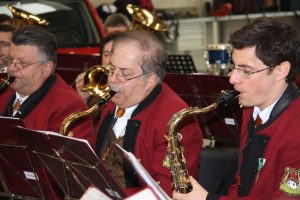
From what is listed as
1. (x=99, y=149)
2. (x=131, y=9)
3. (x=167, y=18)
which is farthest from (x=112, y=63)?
(x=167, y=18)

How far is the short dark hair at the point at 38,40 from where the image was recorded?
3.93 metres

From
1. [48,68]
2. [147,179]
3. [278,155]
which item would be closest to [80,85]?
[48,68]

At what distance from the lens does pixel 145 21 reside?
551cm

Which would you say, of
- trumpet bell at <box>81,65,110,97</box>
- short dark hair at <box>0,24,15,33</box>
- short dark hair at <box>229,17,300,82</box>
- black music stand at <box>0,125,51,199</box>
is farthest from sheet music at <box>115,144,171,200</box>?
short dark hair at <box>0,24,15,33</box>

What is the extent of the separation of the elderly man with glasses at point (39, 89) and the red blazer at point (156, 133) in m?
0.46

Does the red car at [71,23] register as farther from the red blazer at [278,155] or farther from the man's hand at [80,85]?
the red blazer at [278,155]

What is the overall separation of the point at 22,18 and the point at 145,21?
99 cm

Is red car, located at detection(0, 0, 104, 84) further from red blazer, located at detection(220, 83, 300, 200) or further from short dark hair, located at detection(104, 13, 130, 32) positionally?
red blazer, located at detection(220, 83, 300, 200)

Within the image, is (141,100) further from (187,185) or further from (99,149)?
(187,185)

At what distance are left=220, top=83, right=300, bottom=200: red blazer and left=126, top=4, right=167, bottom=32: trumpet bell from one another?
2696mm

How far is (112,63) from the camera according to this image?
133 inches

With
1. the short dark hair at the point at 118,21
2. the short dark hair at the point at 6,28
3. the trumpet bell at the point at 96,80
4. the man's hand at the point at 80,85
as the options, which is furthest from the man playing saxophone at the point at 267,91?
the short dark hair at the point at 118,21

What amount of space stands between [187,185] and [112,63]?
80 centimetres

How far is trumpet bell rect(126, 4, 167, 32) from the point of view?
5.41 meters
